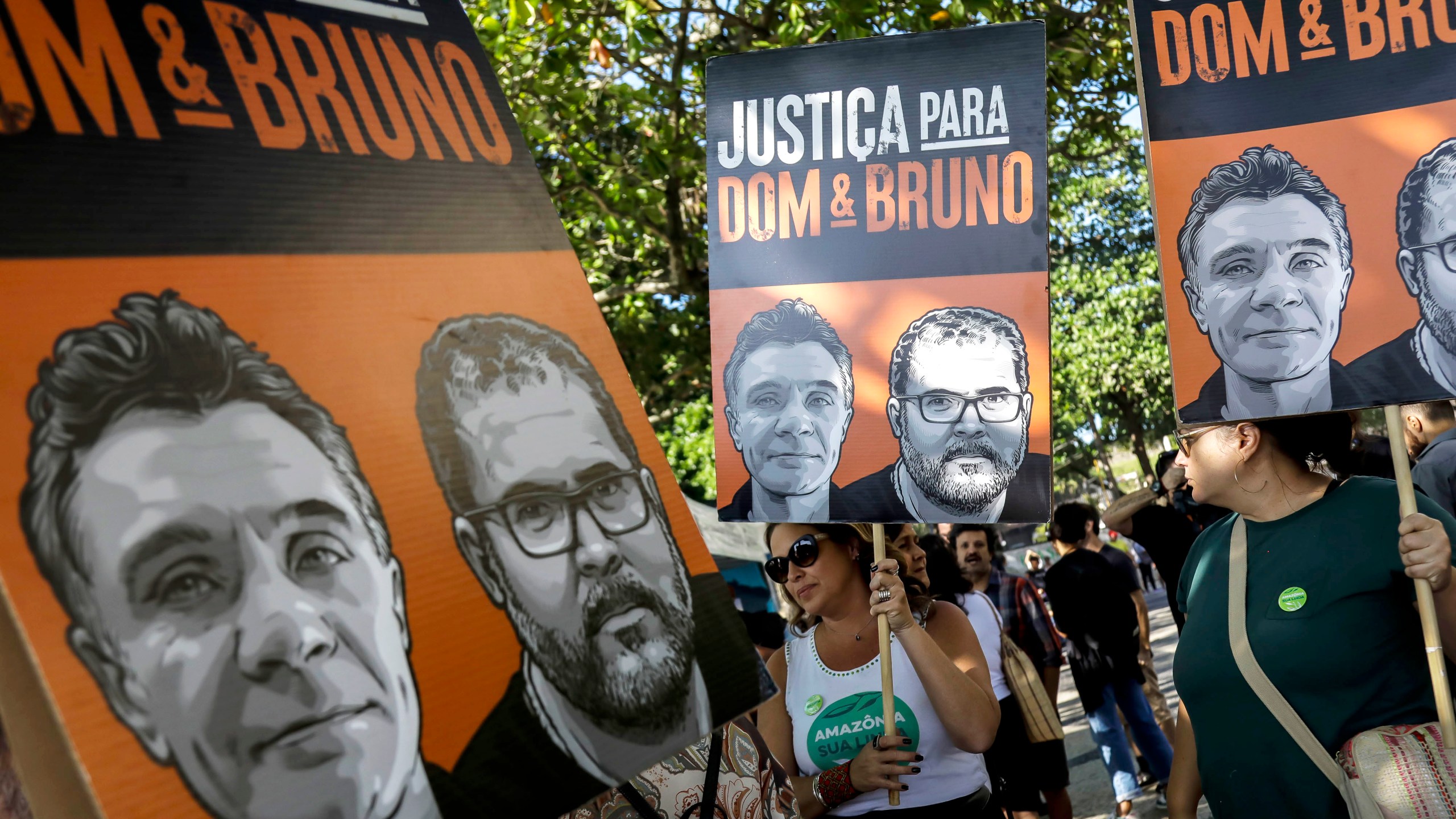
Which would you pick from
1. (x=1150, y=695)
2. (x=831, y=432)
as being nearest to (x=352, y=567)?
(x=831, y=432)

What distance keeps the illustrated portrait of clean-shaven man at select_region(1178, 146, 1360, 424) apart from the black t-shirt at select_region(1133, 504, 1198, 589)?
2.85 metres

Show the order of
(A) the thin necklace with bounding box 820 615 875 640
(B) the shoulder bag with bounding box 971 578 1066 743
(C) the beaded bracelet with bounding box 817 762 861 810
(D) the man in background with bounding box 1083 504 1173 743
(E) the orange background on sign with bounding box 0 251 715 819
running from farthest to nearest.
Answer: (D) the man in background with bounding box 1083 504 1173 743
(B) the shoulder bag with bounding box 971 578 1066 743
(A) the thin necklace with bounding box 820 615 875 640
(C) the beaded bracelet with bounding box 817 762 861 810
(E) the orange background on sign with bounding box 0 251 715 819

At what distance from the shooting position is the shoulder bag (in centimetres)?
397

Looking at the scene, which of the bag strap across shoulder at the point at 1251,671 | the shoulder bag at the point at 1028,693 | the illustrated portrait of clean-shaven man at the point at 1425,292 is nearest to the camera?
the bag strap across shoulder at the point at 1251,671

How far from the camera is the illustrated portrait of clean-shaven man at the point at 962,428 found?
282cm

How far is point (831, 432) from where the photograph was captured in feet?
9.62

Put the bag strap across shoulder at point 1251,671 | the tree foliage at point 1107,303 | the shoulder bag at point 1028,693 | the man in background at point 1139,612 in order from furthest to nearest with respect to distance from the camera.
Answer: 1. the tree foliage at point 1107,303
2. the man in background at point 1139,612
3. the shoulder bag at point 1028,693
4. the bag strap across shoulder at point 1251,671

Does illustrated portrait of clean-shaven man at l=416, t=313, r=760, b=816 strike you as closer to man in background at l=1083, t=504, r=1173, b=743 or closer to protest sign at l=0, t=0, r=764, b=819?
protest sign at l=0, t=0, r=764, b=819

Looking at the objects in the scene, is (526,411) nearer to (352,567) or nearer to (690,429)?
(352,567)

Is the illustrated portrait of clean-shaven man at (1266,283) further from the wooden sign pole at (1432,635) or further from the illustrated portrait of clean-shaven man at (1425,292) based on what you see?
the wooden sign pole at (1432,635)

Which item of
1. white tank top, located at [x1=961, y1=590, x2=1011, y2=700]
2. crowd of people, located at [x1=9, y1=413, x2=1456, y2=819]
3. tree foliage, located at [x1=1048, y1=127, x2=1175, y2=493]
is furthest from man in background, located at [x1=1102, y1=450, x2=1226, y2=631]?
tree foliage, located at [x1=1048, y1=127, x2=1175, y2=493]

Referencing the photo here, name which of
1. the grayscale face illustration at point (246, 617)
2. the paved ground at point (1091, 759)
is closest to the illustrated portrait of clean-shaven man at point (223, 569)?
the grayscale face illustration at point (246, 617)

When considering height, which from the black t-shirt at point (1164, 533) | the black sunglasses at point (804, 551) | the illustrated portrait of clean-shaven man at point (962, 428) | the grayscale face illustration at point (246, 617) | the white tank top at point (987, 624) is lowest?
the black t-shirt at point (1164, 533)

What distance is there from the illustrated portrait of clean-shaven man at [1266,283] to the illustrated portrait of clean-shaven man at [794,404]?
84 centimetres
